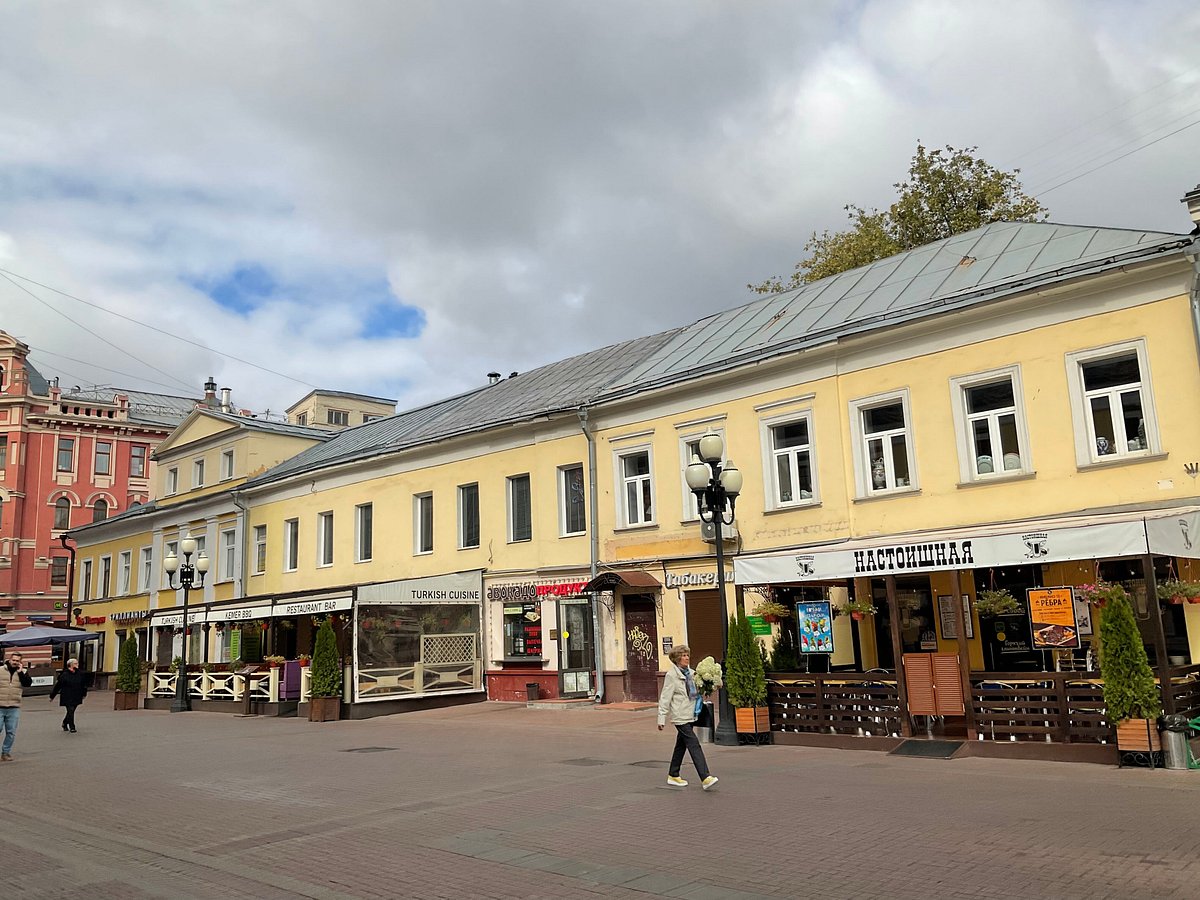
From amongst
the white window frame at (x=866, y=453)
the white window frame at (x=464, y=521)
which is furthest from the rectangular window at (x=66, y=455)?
the white window frame at (x=866, y=453)

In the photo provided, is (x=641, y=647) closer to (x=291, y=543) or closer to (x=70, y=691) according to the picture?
(x=70, y=691)

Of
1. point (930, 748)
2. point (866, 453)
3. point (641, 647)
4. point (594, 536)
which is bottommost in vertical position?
point (930, 748)

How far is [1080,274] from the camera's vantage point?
15.9m

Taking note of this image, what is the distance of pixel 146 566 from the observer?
43.8m

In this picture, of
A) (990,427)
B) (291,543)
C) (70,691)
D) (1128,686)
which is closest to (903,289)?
(990,427)

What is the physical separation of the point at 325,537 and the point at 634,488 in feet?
46.0

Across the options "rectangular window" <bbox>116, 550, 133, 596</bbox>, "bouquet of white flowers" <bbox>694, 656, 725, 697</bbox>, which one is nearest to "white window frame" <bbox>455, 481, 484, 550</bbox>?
"bouquet of white flowers" <bbox>694, 656, 725, 697</bbox>

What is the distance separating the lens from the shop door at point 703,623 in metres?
21.1

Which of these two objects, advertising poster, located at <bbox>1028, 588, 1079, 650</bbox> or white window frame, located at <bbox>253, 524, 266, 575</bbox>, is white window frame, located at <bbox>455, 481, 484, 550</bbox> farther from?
advertising poster, located at <bbox>1028, 588, 1079, 650</bbox>

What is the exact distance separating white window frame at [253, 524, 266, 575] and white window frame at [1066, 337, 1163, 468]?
93.2ft

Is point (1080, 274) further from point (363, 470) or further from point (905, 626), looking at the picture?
point (363, 470)

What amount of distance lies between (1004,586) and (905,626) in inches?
78.6

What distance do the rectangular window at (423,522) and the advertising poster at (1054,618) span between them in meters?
18.8

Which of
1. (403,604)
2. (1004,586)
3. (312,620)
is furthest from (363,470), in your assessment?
(1004,586)
